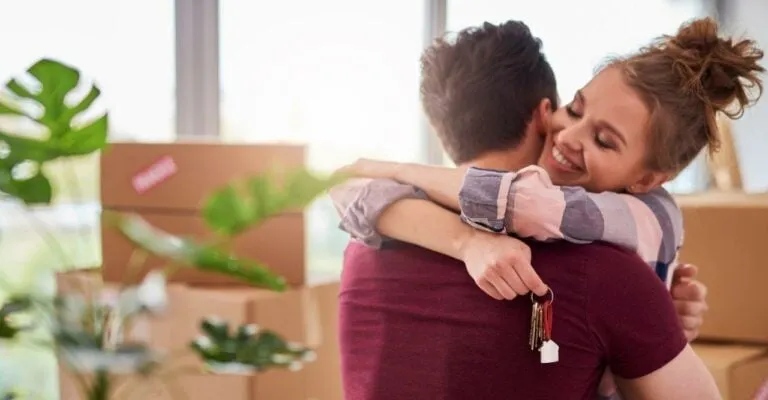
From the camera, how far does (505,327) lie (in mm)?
1310

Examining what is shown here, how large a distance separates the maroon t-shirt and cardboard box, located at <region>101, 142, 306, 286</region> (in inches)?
19.9

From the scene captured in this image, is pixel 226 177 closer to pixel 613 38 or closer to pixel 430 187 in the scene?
pixel 430 187

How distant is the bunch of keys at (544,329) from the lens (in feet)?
4.12

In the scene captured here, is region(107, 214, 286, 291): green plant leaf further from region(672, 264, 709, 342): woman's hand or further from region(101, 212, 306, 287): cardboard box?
region(101, 212, 306, 287): cardboard box

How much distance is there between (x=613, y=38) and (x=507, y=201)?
331cm

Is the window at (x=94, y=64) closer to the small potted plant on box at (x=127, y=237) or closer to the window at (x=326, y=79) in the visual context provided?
the window at (x=326, y=79)

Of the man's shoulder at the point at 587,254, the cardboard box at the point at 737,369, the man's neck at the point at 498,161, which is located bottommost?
the cardboard box at the point at 737,369

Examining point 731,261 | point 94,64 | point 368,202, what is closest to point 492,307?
point 368,202

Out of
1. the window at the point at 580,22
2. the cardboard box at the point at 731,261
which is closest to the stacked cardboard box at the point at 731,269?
the cardboard box at the point at 731,261

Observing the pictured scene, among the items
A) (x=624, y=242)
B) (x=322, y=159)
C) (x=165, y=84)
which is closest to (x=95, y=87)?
(x=624, y=242)

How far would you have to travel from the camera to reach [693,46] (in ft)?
4.83

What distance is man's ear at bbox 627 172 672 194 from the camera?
1495 millimetres

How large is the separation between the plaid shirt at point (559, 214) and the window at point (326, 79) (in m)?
1.09

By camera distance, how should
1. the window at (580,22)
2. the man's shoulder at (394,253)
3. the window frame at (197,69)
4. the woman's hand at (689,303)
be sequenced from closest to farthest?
the man's shoulder at (394,253)
the woman's hand at (689,303)
the window frame at (197,69)
the window at (580,22)
